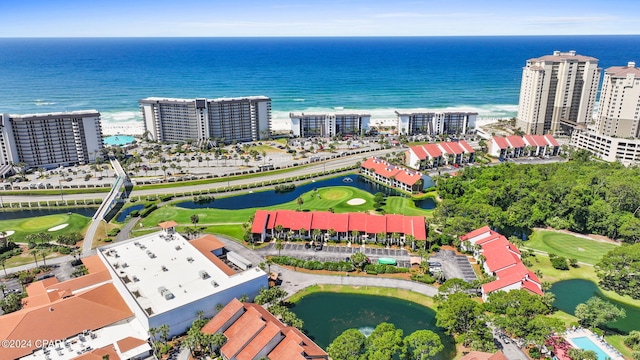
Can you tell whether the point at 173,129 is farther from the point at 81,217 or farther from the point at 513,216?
the point at 513,216

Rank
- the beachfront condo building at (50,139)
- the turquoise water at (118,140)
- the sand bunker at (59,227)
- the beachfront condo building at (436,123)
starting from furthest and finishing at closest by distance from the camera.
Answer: the beachfront condo building at (436,123), the turquoise water at (118,140), the beachfront condo building at (50,139), the sand bunker at (59,227)

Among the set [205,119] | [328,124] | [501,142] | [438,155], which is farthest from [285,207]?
[501,142]

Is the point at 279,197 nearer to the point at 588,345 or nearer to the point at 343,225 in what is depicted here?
the point at 343,225

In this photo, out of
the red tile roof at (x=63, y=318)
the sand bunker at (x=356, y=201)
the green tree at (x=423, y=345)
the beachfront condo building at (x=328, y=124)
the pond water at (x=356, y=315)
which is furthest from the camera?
the beachfront condo building at (x=328, y=124)

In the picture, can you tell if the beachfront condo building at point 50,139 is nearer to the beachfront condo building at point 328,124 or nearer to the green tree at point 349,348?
the beachfront condo building at point 328,124

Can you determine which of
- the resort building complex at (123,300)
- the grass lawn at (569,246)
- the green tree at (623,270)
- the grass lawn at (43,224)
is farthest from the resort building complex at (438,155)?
the grass lawn at (43,224)

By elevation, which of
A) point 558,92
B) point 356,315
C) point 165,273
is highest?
point 558,92
